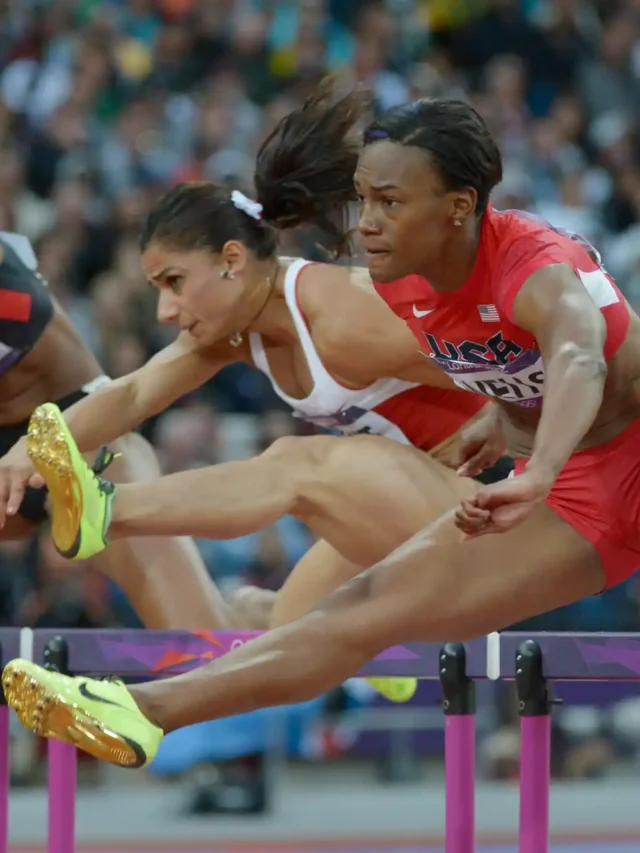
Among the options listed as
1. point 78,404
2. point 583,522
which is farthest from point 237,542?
point 583,522

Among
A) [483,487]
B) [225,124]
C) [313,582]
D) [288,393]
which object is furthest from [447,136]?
[225,124]

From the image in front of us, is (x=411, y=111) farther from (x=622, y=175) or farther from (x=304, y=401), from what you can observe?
(x=622, y=175)

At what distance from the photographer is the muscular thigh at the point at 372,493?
3.47 meters

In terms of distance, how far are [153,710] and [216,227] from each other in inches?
53.6

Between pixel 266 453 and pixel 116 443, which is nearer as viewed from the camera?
pixel 266 453

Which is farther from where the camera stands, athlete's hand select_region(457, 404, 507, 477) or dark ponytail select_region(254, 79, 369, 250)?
dark ponytail select_region(254, 79, 369, 250)

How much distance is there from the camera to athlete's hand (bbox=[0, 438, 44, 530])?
11.3 feet

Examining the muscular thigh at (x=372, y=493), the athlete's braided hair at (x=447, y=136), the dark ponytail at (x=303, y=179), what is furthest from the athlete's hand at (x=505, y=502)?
the dark ponytail at (x=303, y=179)

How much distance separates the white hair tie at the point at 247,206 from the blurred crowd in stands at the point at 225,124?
8.75ft

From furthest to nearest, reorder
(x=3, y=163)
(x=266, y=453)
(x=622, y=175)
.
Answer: (x=622, y=175) → (x=3, y=163) → (x=266, y=453)

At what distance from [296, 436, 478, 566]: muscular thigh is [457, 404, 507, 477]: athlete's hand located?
31 centimetres

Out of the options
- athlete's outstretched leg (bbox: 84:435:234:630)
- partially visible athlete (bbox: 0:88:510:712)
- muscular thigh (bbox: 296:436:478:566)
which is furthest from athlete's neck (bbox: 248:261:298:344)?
athlete's outstretched leg (bbox: 84:435:234:630)

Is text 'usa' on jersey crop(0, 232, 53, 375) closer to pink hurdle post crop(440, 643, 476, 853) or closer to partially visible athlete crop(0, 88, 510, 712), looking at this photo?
partially visible athlete crop(0, 88, 510, 712)

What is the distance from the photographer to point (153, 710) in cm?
266
